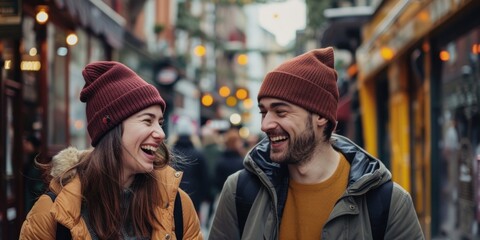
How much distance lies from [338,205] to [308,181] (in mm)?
246

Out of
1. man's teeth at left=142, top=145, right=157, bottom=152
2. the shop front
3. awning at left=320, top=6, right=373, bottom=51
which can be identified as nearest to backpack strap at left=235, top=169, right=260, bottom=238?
man's teeth at left=142, top=145, right=157, bottom=152

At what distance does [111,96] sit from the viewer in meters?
3.76

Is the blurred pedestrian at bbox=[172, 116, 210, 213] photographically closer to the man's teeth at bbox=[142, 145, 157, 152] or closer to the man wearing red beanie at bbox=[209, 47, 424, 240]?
the man wearing red beanie at bbox=[209, 47, 424, 240]

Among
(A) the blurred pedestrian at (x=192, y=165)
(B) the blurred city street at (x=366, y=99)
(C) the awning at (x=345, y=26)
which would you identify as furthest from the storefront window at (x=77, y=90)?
(C) the awning at (x=345, y=26)

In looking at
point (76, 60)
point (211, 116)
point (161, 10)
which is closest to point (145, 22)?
point (161, 10)

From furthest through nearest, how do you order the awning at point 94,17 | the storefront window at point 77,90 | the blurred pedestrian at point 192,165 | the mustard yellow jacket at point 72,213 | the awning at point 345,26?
the awning at point 345,26
the storefront window at point 77,90
the blurred pedestrian at point 192,165
the awning at point 94,17
the mustard yellow jacket at point 72,213

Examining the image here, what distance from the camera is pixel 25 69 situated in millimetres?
10711

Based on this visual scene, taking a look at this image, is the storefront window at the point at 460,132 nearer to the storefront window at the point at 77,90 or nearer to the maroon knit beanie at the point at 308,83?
the maroon knit beanie at the point at 308,83

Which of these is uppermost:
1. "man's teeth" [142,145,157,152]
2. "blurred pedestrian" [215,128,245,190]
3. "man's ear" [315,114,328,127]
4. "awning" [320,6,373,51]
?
"awning" [320,6,373,51]

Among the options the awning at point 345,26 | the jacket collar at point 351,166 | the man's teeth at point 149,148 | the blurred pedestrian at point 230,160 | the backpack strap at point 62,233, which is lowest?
the blurred pedestrian at point 230,160

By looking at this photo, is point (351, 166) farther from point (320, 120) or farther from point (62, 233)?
point (62, 233)

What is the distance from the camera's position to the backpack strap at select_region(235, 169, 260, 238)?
4.02m

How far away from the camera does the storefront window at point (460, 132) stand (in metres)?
8.75

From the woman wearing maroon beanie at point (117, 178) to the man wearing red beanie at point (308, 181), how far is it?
320mm
